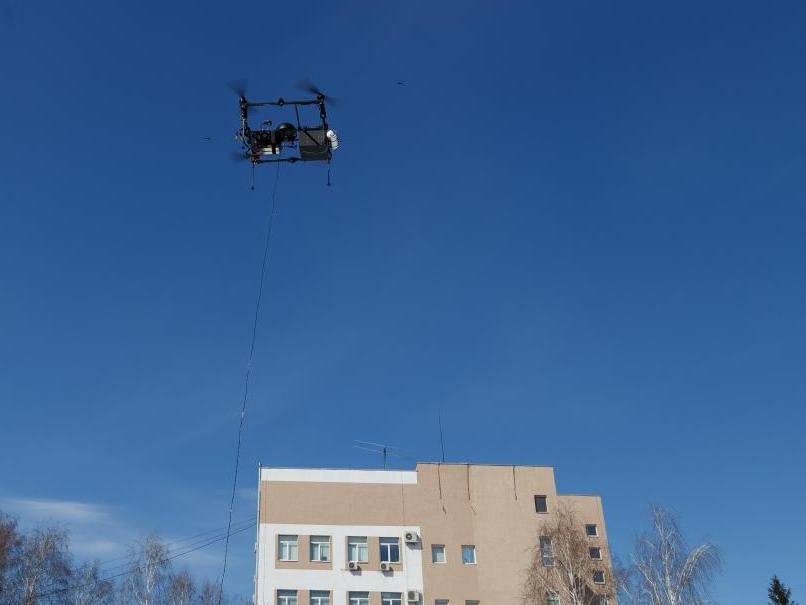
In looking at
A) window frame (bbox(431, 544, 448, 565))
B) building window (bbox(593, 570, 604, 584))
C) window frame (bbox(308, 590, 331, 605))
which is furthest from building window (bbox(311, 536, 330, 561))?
building window (bbox(593, 570, 604, 584))

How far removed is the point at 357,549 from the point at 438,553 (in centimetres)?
441

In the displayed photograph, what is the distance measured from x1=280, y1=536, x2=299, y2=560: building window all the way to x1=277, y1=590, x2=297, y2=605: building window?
5.49 feet

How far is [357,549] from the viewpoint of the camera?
49938 mm

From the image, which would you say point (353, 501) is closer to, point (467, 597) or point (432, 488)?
point (432, 488)

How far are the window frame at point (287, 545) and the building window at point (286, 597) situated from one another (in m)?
1.64

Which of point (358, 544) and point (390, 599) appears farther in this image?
point (358, 544)

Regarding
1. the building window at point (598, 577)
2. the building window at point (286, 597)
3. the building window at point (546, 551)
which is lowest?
the building window at point (286, 597)

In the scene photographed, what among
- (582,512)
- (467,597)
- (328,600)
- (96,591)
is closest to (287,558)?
(328,600)

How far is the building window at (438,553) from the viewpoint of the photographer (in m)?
50.2

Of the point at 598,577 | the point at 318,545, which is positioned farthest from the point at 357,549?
the point at 598,577

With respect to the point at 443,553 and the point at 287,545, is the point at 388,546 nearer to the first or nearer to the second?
the point at 443,553

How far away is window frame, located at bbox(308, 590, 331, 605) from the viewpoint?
48094 millimetres

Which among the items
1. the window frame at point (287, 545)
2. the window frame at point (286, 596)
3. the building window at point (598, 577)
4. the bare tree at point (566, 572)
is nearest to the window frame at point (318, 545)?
the window frame at point (287, 545)

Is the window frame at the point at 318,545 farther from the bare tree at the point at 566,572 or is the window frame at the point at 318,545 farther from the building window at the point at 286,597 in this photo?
the bare tree at the point at 566,572
